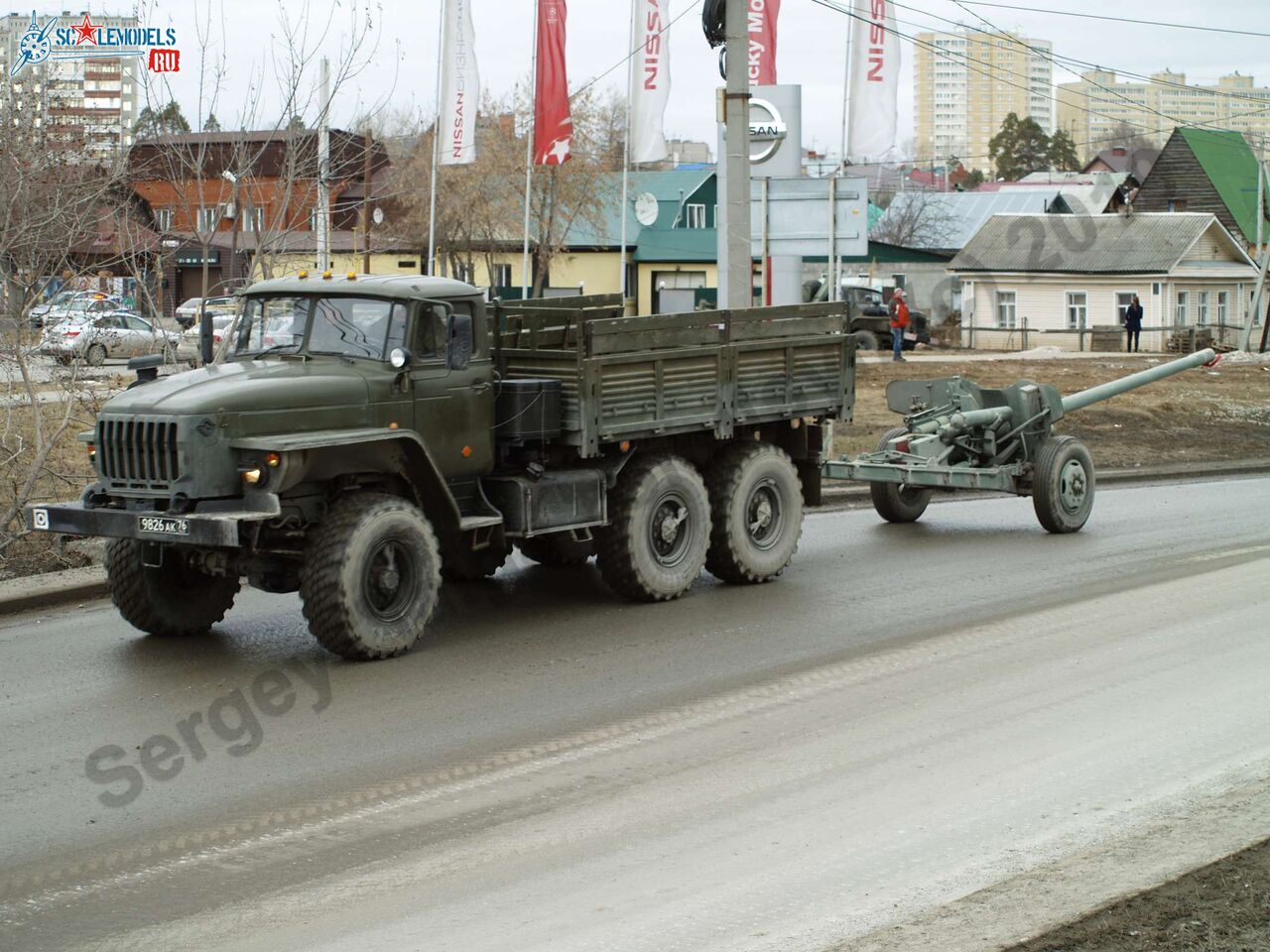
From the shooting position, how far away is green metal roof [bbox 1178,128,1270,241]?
69.6 m

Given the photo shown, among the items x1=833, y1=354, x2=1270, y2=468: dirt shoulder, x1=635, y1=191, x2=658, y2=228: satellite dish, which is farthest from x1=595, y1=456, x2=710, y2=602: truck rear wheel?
x1=635, y1=191, x2=658, y2=228: satellite dish

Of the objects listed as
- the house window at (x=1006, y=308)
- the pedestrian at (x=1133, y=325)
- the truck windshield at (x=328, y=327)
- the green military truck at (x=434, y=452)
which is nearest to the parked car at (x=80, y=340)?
the green military truck at (x=434, y=452)

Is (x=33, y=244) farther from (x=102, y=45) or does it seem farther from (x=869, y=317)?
(x=869, y=317)

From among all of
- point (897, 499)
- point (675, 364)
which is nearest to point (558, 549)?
point (675, 364)

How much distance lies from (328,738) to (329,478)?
221cm

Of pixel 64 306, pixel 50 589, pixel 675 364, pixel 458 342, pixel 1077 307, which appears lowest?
pixel 50 589

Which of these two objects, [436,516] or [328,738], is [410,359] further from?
[328,738]

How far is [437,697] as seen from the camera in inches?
353

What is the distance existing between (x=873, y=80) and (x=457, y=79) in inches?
360

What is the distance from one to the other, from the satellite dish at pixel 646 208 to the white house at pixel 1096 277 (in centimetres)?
1246

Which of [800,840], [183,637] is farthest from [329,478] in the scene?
[800,840]

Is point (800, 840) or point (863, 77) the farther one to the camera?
point (863, 77)

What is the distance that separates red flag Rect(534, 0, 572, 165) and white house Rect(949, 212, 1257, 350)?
74.8 ft

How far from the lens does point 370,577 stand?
968cm
